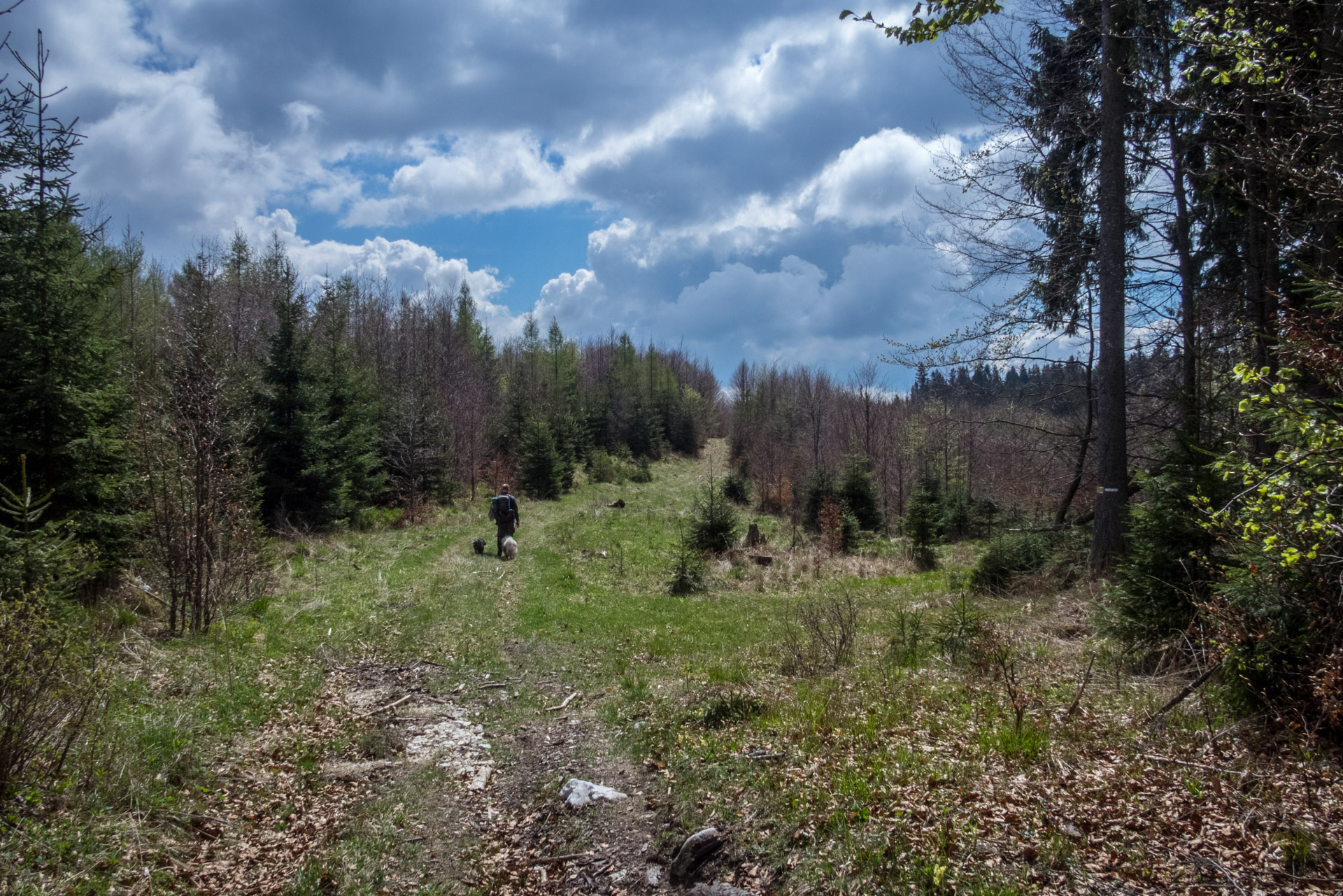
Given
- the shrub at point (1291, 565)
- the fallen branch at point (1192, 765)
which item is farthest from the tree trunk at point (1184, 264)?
the fallen branch at point (1192, 765)

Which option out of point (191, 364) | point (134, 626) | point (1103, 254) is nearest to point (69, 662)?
point (134, 626)

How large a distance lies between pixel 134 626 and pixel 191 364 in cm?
394

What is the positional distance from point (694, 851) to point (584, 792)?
146cm

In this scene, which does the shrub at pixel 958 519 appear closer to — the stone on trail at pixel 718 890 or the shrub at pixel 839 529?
the shrub at pixel 839 529

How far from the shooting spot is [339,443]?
20906mm

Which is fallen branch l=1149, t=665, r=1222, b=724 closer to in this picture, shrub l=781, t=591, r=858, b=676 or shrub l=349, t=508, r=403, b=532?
shrub l=781, t=591, r=858, b=676

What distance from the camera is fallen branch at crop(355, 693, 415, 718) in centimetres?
721

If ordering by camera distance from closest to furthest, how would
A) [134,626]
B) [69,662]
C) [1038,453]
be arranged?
[69,662] → [134,626] → [1038,453]

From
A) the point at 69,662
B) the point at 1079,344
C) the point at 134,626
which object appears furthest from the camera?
the point at 1079,344

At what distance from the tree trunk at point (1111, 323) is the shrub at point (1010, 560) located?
2.11m

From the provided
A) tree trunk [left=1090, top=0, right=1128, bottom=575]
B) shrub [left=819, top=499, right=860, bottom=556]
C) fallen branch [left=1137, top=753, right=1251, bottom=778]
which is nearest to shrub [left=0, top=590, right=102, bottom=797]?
fallen branch [left=1137, top=753, right=1251, bottom=778]

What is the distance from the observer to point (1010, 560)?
41.2 ft

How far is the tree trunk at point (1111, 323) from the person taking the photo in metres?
10.1

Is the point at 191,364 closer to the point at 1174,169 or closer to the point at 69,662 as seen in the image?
the point at 69,662
